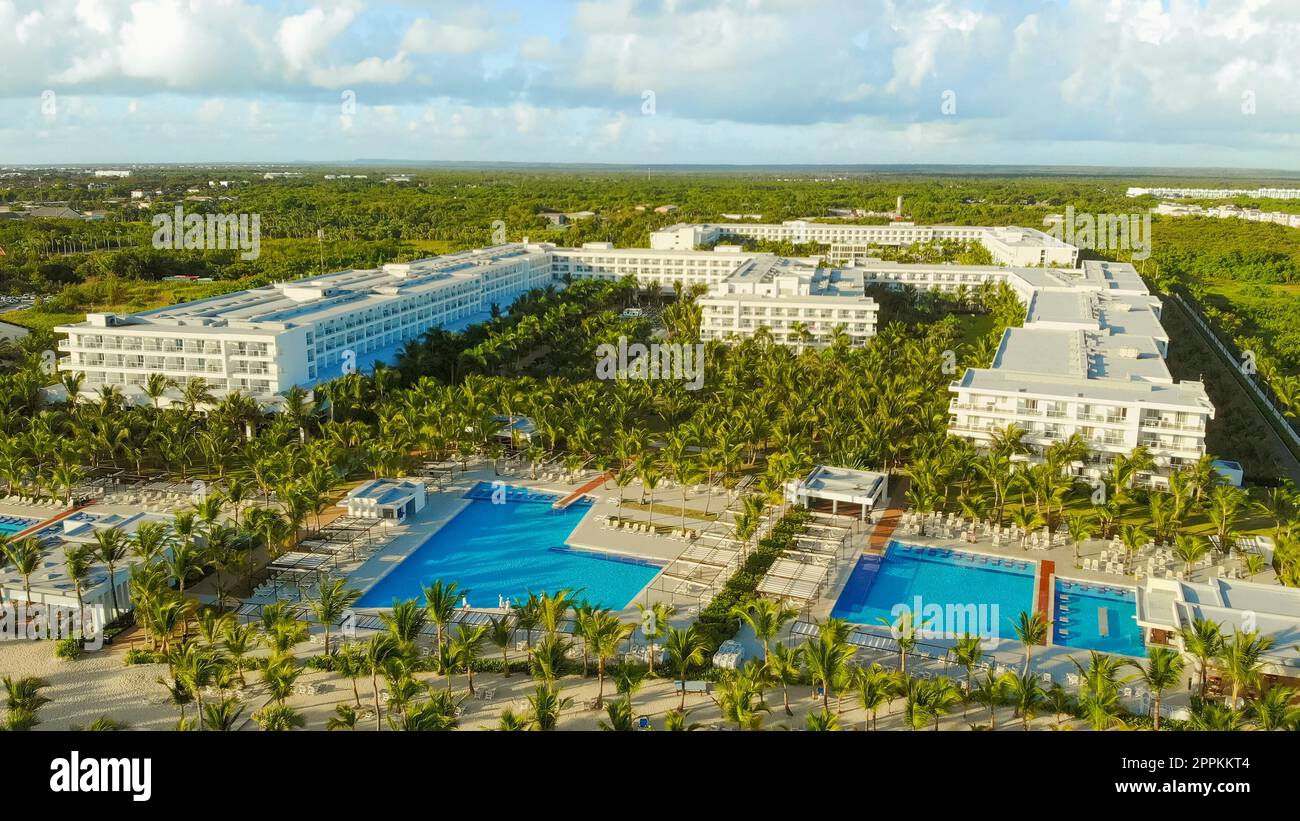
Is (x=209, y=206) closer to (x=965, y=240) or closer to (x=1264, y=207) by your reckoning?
(x=965, y=240)

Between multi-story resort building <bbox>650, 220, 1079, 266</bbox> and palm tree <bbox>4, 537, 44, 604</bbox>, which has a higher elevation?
multi-story resort building <bbox>650, 220, 1079, 266</bbox>

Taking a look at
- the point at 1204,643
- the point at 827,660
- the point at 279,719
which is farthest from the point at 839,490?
the point at 279,719

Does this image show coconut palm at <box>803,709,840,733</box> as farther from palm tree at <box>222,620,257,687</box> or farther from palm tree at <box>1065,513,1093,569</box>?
palm tree at <box>1065,513,1093,569</box>

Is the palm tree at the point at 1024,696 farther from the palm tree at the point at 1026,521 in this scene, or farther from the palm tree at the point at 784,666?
the palm tree at the point at 1026,521

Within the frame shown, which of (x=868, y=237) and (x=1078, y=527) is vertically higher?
→ (x=868, y=237)

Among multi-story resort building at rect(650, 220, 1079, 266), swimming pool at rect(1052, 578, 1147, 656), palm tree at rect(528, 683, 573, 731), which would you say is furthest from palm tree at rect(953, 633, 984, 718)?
multi-story resort building at rect(650, 220, 1079, 266)

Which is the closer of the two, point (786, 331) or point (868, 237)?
point (786, 331)

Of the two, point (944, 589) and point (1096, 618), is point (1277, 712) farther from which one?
point (944, 589)
